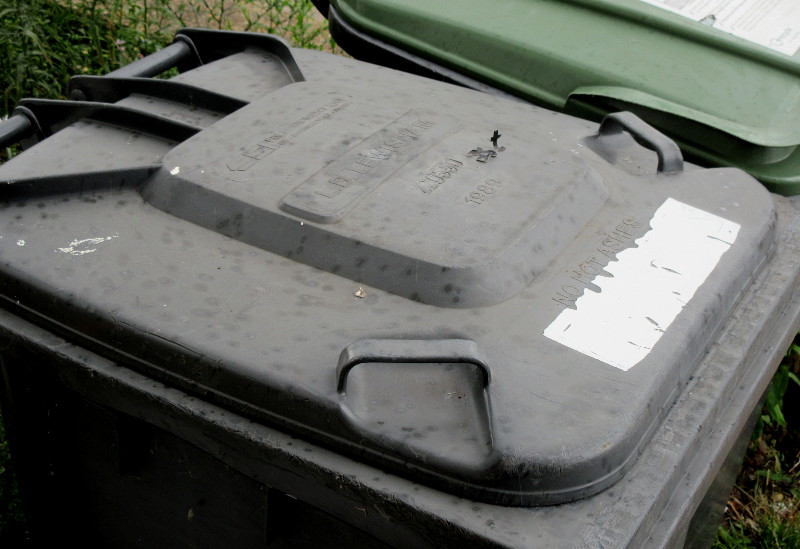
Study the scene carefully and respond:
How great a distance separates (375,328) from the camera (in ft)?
5.11

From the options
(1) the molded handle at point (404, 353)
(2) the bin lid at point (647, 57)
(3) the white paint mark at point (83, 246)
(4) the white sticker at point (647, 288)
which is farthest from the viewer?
(2) the bin lid at point (647, 57)

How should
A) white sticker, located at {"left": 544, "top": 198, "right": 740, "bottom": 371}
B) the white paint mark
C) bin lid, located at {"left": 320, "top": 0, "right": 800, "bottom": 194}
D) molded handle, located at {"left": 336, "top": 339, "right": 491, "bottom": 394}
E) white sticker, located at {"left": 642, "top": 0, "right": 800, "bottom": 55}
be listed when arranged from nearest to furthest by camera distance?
1. molded handle, located at {"left": 336, "top": 339, "right": 491, "bottom": 394}
2. white sticker, located at {"left": 544, "top": 198, "right": 740, "bottom": 371}
3. the white paint mark
4. bin lid, located at {"left": 320, "top": 0, "right": 800, "bottom": 194}
5. white sticker, located at {"left": 642, "top": 0, "right": 800, "bottom": 55}

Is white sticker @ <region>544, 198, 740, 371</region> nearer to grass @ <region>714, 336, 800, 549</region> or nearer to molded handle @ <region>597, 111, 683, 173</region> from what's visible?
molded handle @ <region>597, 111, 683, 173</region>

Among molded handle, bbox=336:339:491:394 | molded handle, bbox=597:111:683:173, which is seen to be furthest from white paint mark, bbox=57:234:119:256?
molded handle, bbox=597:111:683:173

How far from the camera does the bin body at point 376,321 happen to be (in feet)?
4.67

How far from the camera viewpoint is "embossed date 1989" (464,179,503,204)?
178cm

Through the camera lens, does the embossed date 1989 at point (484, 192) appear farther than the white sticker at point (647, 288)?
Yes

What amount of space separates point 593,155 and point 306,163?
0.63 metres

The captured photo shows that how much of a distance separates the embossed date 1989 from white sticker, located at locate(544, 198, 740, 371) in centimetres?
25

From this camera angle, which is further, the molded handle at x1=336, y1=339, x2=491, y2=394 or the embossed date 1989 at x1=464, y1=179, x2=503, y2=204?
the embossed date 1989 at x1=464, y1=179, x2=503, y2=204

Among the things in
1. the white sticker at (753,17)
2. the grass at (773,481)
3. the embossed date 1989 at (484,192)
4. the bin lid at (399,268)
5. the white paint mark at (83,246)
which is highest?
the white sticker at (753,17)

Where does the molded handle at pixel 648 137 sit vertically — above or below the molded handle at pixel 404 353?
above

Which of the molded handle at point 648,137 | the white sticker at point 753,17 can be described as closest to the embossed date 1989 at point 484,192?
the molded handle at point 648,137

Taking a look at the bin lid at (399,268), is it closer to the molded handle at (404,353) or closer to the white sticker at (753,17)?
the molded handle at (404,353)
